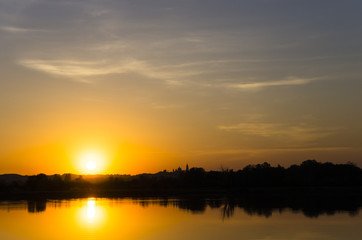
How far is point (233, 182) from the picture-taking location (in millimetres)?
103750

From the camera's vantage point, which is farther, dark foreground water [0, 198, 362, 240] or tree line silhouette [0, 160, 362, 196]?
tree line silhouette [0, 160, 362, 196]

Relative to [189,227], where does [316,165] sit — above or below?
above

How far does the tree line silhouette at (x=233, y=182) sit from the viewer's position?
3797 inches

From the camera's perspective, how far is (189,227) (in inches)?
1321

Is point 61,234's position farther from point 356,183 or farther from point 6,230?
point 356,183

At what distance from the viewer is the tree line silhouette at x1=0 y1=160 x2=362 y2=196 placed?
96.4 metres

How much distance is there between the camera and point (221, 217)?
39844 mm

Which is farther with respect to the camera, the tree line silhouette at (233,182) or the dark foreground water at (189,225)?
the tree line silhouette at (233,182)

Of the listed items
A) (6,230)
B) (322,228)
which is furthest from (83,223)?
(322,228)

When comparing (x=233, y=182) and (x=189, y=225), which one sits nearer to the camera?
(x=189, y=225)

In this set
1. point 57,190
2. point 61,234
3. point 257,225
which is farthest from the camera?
point 57,190

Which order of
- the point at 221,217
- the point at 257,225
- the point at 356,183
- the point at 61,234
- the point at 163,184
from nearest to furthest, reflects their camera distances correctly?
the point at 61,234, the point at 257,225, the point at 221,217, the point at 356,183, the point at 163,184

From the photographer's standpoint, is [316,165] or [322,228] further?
[316,165]

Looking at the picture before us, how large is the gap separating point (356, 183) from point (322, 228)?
6631cm
